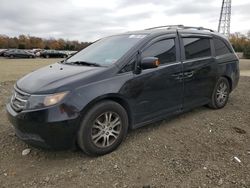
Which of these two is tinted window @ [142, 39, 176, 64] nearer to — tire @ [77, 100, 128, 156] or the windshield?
the windshield

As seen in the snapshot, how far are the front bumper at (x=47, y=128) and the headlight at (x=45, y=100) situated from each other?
0.24 feet

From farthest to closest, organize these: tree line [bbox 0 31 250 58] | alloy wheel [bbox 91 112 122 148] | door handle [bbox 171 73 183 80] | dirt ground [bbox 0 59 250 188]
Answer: tree line [bbox 0 31 250 58] → door handle [bbox 171 73 183 80] → alloy wheel [bbox 91 112 122 148] → dirt ground [bbox 0 59 250 188]

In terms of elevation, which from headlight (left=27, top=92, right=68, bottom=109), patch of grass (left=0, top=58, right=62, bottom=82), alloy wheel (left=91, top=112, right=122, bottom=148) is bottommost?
patch of grass (left=0, top=58, right=62, bottom=82)

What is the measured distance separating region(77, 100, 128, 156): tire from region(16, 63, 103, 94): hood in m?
0.46

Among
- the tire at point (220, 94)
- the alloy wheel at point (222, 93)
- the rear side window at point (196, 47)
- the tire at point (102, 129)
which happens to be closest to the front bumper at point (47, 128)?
the tire at point (102, 129)

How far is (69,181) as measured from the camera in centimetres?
317

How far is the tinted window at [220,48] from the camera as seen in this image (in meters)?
5.57

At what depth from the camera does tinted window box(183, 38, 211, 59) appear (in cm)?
485

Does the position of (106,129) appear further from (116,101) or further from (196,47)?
(196,47)

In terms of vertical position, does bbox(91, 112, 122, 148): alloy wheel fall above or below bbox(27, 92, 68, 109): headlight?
below

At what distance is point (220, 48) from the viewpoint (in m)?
5.69

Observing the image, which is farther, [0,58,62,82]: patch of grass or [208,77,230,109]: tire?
[0,58,62,82]: patch of grass

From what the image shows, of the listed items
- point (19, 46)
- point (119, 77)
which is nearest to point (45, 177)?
point (119, 77)

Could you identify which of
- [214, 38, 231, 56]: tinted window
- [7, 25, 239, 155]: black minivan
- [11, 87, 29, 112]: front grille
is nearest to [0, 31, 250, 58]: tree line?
[214, 38, 231, 56]: tinted window
